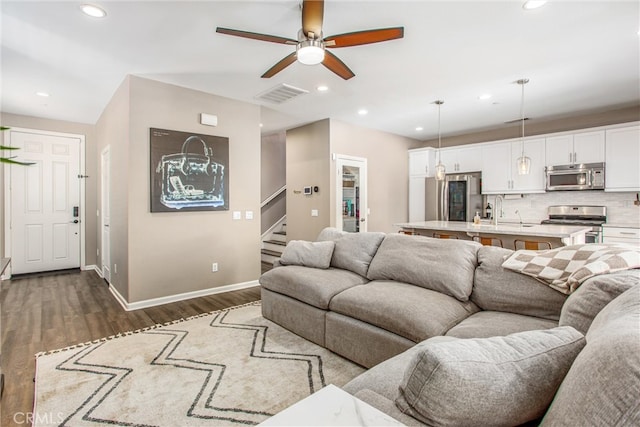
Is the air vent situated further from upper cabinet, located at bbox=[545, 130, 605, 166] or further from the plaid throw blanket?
upper cabinet, located at bbox=[545, 130, 605, 166]

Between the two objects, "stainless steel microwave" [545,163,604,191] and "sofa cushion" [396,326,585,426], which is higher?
"stainless steel microwave" [545,163,604,191]

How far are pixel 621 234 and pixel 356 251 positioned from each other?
4.24 meters

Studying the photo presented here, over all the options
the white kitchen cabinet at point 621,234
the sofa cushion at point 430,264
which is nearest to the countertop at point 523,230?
the white kitchen cabinet at point 621,234

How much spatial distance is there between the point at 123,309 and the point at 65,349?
39.2 inches

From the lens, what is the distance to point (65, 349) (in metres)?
2.66

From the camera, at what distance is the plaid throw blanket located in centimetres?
176

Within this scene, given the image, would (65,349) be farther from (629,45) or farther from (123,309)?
(629,45)

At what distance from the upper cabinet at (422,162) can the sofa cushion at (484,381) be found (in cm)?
625

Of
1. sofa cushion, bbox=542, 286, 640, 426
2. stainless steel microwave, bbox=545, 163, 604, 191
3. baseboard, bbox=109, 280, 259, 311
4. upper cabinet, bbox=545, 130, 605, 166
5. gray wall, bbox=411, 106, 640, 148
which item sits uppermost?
gray wall, bbox=411, 106, 640, 148

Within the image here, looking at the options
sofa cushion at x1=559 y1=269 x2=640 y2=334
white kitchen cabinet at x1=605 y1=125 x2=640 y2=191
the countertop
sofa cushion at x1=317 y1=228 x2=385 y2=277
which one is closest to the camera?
sofa cushion at x1=559 y1=269 x2=640 y2=334

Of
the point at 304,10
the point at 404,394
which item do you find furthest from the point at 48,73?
the point at 404,394

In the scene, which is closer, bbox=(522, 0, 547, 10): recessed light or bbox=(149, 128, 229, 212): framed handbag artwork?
bbox=(522, 0, 547, 10): recessed light

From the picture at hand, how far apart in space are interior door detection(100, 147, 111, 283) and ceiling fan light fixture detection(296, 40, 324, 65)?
364 cm

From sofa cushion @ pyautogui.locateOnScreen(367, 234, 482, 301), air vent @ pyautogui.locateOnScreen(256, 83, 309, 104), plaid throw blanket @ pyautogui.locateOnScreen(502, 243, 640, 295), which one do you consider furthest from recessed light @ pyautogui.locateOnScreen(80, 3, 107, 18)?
plaid throw blanket @ pyautogui.locateOnScreen(502, 243, 640, 295)
